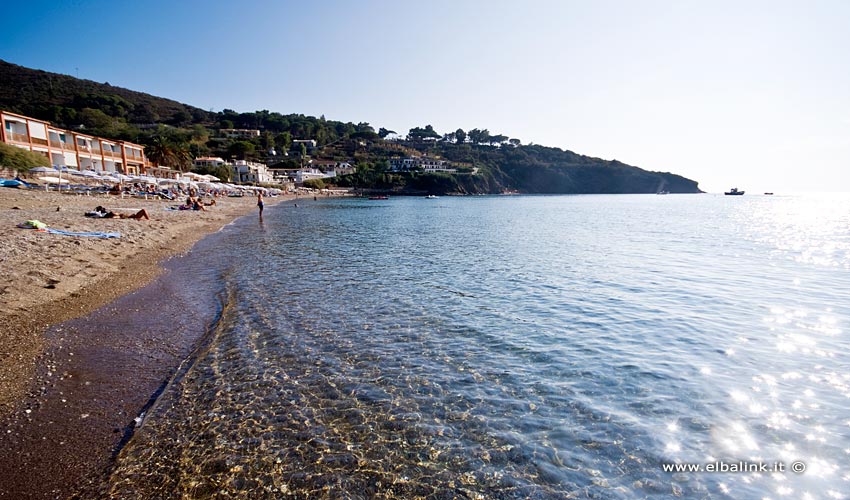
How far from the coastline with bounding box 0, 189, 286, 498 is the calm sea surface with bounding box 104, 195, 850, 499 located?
512 millimetres

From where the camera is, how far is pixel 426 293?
1339cm

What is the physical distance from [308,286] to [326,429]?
881 cm

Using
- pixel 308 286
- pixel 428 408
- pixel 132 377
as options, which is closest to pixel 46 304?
pixel 132 377

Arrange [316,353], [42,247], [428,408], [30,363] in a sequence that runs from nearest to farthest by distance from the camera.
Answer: [428,408] → [30,363] → [316,353] → [42,247]

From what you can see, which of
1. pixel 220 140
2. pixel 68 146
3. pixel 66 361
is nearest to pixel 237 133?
pixel 220 140

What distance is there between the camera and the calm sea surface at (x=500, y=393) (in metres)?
4.78

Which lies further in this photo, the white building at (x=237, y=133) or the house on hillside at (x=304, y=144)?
the house on hillside at (x=304, y=144)

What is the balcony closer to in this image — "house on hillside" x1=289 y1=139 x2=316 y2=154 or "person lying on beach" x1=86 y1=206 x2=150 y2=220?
"person lying on beach" x1=86 y1=206 x2=150 y2=220

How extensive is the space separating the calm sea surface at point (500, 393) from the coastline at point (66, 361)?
512 mm

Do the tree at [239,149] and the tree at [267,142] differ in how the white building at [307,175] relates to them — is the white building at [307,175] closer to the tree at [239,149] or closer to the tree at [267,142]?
the tree at [239,149]

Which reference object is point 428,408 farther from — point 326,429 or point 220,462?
point 220,462

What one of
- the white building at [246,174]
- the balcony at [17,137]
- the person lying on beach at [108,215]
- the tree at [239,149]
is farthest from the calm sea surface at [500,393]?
the tree at [239,149]

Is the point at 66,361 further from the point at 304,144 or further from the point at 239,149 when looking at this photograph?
the point at 304,144

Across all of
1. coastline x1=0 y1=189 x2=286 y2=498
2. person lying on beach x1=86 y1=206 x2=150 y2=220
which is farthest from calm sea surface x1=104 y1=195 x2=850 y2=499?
person lying on beach x1=86 y1=206 x2=150 y2=220
